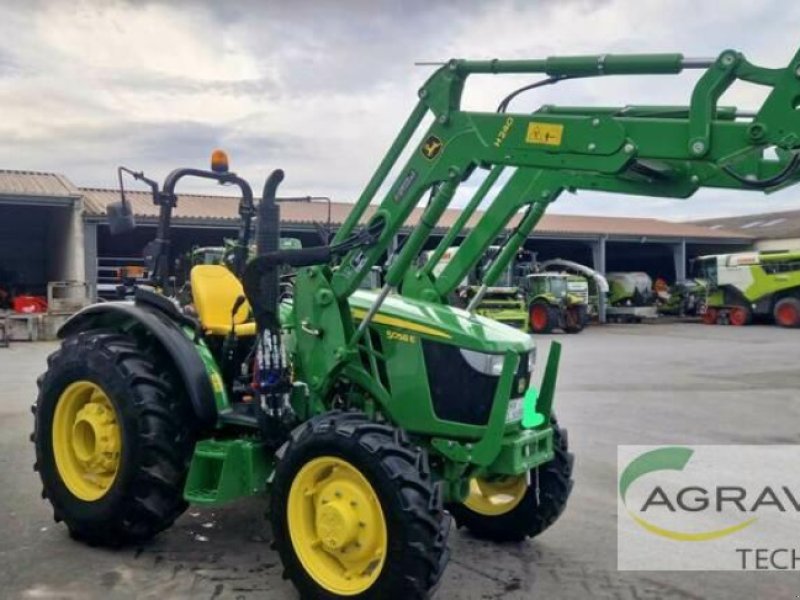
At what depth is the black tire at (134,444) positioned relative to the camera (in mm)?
4395

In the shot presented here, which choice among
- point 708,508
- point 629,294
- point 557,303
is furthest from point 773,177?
point 629,294

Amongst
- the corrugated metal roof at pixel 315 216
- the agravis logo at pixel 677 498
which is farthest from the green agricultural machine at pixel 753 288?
the agravis logo at pixel 677 498

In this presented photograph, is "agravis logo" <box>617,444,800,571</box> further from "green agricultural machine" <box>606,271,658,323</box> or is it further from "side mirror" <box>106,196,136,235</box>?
"green agricultural machine" <box>606,271,658,323</box>

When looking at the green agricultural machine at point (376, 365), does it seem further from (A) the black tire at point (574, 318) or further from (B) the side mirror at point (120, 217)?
(A) the black tire at point (574, 318)

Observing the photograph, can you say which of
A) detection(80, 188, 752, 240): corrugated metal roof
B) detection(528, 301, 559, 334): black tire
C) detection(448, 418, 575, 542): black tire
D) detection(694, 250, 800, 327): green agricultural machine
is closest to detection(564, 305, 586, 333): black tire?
detection(528, 301, 559, 334): black tire

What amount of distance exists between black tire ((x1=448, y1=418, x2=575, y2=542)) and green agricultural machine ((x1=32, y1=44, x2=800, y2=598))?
0.04 feet

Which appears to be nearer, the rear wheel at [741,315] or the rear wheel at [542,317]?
the rear wheel at [542,317]

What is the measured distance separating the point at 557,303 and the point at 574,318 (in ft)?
2.61

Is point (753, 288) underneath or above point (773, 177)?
underneath

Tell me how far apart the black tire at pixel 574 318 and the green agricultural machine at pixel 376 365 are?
19769mm

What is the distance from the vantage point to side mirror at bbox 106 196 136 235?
4.79m

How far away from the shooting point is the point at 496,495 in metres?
4.96

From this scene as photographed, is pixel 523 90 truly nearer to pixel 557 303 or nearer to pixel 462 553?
pixel 462 553

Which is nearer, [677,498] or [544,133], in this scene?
[544,133]
